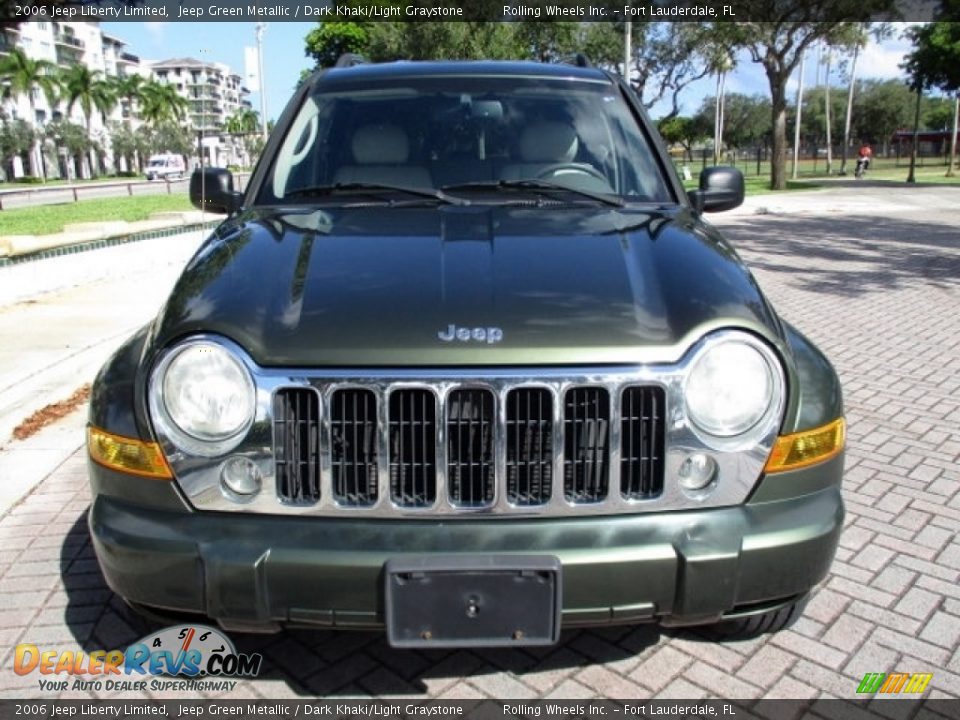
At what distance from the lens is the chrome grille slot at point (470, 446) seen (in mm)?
2145

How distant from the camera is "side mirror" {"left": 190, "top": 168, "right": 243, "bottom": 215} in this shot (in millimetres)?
3756

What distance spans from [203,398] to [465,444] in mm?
706

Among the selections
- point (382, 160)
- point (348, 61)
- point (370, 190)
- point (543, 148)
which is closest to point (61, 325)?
point (348, 61)

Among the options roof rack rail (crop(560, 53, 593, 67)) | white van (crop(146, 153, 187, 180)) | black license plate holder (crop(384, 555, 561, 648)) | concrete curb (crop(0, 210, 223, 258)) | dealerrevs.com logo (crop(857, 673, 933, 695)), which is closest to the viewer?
black license plate holder (crop(384, 555, 561, 648))

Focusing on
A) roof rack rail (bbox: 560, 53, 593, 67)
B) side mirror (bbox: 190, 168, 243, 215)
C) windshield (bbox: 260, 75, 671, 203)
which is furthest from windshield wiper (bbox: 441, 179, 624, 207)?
roof rack rail (bbox: 560, 53, 593, 67)

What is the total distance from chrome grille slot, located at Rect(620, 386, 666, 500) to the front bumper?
0.08 metres

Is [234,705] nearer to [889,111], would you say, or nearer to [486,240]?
[486,240]

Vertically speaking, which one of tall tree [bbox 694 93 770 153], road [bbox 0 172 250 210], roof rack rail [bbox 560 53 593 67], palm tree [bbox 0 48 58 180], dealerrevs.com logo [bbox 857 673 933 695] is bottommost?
dealerrevs.com logo [bbox 857 673 933 695]

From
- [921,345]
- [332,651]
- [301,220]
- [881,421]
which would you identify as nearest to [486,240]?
[301,220]

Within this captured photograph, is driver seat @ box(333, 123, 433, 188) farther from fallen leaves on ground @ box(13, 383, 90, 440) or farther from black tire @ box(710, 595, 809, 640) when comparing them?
fallen leaves on ground @ box(13, 383, 90, 440)

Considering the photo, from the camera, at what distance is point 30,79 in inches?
2825

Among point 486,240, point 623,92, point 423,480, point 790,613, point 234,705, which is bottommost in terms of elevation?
point 234,705

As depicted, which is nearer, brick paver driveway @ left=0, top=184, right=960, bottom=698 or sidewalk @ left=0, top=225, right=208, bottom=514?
brick paver driveway @ left=0, top=184, right=960, bottom=698

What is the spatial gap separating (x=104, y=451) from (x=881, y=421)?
14.9 feet
